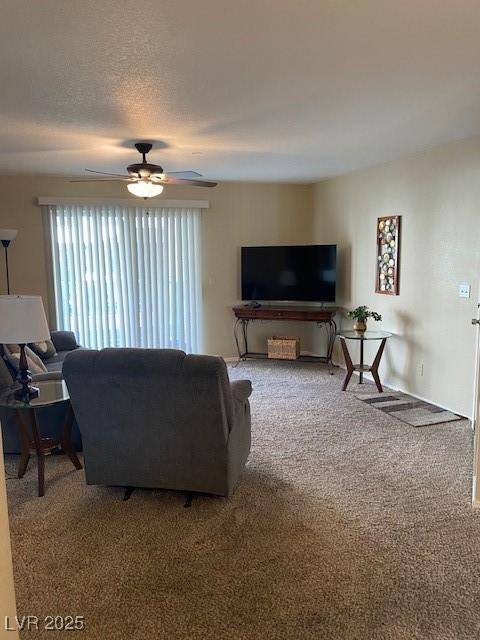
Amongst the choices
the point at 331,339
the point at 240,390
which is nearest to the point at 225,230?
the point at 331,339

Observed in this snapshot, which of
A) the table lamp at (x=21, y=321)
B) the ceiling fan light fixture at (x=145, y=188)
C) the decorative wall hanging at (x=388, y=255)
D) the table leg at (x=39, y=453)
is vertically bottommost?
the table leg at (x=39, y=453)

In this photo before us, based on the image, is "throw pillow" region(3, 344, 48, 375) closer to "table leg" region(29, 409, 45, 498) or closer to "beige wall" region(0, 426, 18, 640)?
"table leg" region(29, 409, 45, 498)

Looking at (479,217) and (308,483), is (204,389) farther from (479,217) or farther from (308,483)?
(479,217)

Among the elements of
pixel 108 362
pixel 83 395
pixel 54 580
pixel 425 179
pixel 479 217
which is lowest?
pixel 54 580

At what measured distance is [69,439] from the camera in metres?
3.37

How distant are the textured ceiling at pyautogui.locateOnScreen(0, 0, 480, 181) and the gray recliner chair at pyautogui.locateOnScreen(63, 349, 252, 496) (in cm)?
155

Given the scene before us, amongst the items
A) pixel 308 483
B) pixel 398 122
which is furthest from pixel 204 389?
pixel 398 122

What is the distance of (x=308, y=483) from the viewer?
10.2 feet

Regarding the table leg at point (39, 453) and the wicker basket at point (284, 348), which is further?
the wicker basket at point (284, 348)

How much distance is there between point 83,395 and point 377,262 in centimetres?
390

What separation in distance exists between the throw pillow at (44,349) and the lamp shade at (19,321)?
1.84 meters

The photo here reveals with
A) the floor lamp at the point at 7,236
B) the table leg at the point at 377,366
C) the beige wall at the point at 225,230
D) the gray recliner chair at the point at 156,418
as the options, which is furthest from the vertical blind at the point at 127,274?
the gray recliner chair at the point at 156,418

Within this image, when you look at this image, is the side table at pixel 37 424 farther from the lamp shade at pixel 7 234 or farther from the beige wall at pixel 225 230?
the beige wall at pixel 225 230

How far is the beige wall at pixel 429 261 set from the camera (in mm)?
4223
